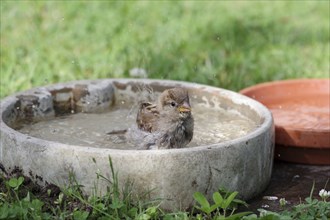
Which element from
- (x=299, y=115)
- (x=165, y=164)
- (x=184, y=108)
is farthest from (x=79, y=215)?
(x=299, y=115)

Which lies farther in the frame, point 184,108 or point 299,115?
point 299,115

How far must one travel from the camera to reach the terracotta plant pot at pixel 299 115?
6180mm

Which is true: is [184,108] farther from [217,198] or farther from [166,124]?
[217,198]

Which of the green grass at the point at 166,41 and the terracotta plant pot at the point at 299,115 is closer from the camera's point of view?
the terracotta plant pot at the point at 299,115

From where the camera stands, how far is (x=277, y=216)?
465cm

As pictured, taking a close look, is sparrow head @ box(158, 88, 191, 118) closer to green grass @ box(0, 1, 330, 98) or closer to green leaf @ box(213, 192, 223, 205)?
green leaf @ box(213, 192, 223, 205)

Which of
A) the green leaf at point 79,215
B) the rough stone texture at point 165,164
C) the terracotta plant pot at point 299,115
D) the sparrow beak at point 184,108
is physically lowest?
the terracotta plant pot at point 299,115

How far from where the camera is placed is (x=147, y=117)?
228 inches

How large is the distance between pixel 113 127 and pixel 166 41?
7.59 ft

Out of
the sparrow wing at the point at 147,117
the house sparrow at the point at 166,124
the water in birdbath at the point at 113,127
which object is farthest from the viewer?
the water in birdbath at the point at 113,127

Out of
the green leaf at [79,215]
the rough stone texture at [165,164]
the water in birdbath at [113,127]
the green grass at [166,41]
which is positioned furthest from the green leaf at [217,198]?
the green grass at [166,41]

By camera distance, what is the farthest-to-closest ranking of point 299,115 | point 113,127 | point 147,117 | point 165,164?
1. point 299,115
2. point 113,127
3. point 147,117
4. point 165,164

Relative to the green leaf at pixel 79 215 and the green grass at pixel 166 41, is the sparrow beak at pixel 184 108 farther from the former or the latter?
the green grass at pixel 166 41

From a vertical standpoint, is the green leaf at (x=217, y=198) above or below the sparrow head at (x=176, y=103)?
below
